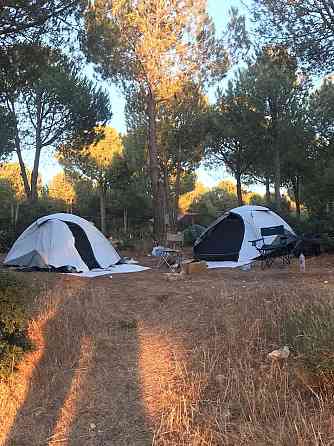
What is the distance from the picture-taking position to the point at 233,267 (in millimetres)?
9758

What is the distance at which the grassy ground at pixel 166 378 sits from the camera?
3.05 metres

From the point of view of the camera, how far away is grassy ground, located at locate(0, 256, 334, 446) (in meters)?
3.05

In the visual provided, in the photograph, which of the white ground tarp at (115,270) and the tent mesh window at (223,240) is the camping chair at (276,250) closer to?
the tent mesh window at (223,240)

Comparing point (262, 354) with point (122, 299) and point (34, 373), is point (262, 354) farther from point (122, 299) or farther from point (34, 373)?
point (122, 299)

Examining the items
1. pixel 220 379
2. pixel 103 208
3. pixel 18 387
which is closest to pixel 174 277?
pixel 18 387

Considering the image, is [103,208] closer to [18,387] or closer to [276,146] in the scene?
[276,146]

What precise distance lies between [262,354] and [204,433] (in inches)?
42.5

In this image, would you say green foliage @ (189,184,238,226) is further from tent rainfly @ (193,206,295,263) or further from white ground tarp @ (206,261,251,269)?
white ground tarp @ (206,261,251,269)

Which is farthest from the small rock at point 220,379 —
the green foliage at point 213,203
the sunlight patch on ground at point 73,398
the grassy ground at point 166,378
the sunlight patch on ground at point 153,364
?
the green foliage at point 213,203

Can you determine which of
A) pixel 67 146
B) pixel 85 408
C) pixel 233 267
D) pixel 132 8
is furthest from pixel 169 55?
pixel 85 408

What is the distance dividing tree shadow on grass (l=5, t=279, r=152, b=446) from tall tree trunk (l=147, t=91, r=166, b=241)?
829 centimetres

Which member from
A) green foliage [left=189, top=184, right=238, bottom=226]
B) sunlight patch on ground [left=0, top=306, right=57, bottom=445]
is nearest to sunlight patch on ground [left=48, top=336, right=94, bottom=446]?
sunlight patch on ground [left=0, top=306, right=57, bottom=445]

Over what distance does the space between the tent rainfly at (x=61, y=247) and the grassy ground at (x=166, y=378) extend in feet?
11.8

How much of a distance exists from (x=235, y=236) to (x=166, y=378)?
24.4 feet
